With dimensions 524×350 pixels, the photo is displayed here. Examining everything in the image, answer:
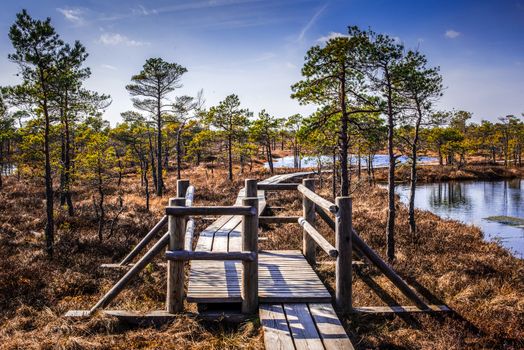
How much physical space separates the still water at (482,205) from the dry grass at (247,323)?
5.07 meters

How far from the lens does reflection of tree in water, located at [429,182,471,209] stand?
27698mm

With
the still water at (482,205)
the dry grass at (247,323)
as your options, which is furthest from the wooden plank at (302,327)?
the still water at (482,205)

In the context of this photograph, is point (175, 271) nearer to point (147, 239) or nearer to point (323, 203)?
point (323, 203)

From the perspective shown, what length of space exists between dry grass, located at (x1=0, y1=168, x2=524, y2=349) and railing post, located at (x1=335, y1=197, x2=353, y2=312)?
1.29 feet

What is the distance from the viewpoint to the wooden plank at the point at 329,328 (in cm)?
402

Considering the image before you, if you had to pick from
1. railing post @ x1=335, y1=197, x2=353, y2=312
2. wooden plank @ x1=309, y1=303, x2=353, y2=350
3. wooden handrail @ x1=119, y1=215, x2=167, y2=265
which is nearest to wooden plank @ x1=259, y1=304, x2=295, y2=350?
wooden plank @ x1=309, y1=303, x2=353, y2=350

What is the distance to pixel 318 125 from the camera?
14.7 metres

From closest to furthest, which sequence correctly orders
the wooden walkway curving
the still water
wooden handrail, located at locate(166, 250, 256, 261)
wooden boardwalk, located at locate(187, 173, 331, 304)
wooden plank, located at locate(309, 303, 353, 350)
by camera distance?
wooden plank, located at locate(309, 303, 353, 350) < the wooden walkway curving < wooden handrail, located at locate(166, 250, 256, 261) < wooden boardwalk, located at locate(187, 173, 331, 304) < the still water

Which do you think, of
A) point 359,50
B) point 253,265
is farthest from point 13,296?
point 359,50

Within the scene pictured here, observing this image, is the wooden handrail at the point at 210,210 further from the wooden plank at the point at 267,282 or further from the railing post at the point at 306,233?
the railing post at the point at 306,233

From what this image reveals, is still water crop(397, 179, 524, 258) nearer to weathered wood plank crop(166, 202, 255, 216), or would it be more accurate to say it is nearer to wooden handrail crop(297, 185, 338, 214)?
wooden handrail crop(297, 185, 338, 214)

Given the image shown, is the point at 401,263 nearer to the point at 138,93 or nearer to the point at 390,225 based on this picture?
the point at 390,225

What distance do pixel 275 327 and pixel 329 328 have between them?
2.32 feet

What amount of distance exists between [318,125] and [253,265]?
35.0 feet
